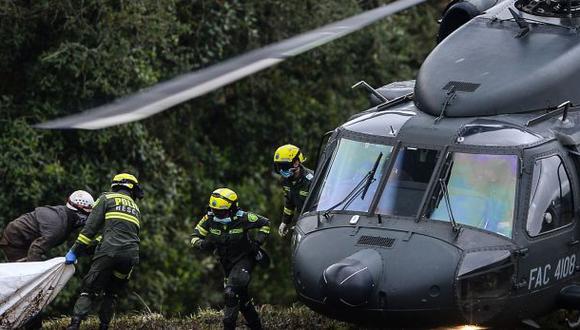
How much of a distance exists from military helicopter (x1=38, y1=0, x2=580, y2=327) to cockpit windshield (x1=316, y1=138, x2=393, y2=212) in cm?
1

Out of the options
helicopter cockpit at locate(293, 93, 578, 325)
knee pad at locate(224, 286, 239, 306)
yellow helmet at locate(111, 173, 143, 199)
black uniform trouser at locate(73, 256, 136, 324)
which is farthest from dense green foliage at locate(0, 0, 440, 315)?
helicopter cockpit at locate(293, 93, 578, 325)

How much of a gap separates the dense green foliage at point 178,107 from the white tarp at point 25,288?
3.44 m

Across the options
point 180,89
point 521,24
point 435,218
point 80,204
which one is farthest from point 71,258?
point 521,24

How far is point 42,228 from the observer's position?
14547 millimetres

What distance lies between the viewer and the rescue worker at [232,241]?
13.7 m

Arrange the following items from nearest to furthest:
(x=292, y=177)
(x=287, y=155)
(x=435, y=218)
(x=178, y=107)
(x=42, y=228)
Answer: (x=435, y=218) → (x=42, y=228) → (x=287, y=155) → (x=292, y=177) → (x=178, y=107)

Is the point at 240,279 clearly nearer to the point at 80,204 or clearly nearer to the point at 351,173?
the point at 351,173

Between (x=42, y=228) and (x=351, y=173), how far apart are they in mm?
3847

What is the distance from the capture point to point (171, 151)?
23.6 meters

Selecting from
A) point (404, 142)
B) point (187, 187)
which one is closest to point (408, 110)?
point (404, 142)

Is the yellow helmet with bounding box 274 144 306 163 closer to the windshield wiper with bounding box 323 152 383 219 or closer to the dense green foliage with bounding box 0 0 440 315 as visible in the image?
the windshield wiper with bounding box 323 152 383 219

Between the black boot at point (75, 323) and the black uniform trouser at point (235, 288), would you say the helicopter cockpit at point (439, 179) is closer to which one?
the black uniform trouser at point (235, 288)

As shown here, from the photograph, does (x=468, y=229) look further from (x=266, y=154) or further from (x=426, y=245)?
(x=266, y=154)

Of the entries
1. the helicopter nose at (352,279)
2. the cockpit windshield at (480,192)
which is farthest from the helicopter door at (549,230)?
the helicopter nose at (352,279)
